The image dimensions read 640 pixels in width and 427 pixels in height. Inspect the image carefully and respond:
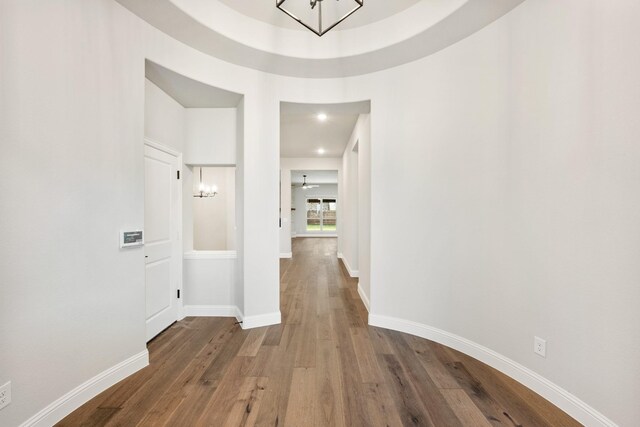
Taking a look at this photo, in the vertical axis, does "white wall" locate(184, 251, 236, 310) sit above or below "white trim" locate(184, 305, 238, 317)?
above

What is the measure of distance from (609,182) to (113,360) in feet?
11.5

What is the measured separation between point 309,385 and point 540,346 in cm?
169

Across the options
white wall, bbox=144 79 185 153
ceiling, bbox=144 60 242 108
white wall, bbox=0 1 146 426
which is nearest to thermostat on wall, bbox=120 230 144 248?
white wall, bbox=0 1 146 426

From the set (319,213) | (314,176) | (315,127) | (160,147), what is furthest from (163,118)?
(319,213)

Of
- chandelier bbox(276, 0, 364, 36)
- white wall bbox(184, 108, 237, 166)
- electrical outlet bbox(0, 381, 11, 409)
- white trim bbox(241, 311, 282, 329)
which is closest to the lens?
electrical outlet bbox(0, 381, 11, 409)

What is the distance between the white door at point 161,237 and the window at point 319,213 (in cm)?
1187

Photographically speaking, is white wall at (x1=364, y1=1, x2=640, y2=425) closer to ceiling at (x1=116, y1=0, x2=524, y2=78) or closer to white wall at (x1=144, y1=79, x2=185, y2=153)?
ceiling at (x1=116, y1=0, x2=524, y2=78)

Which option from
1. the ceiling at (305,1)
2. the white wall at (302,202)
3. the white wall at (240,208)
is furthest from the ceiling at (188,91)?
the white wall at (302,202)

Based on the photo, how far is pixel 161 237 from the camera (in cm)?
291

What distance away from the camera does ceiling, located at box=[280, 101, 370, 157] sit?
3.31m

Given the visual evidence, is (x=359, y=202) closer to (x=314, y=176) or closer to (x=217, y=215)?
(x=217, y=215)

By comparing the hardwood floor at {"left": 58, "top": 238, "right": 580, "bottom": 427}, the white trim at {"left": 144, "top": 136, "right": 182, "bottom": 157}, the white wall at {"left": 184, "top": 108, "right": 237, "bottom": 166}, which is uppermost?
the white wall at {"left": 184, "top": 108, "right": 237, "bottom": 166}

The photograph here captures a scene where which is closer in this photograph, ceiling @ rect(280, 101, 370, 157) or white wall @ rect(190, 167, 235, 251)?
ceiling @ rect(280, 101, 370, 157)

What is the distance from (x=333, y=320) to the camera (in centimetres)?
323
